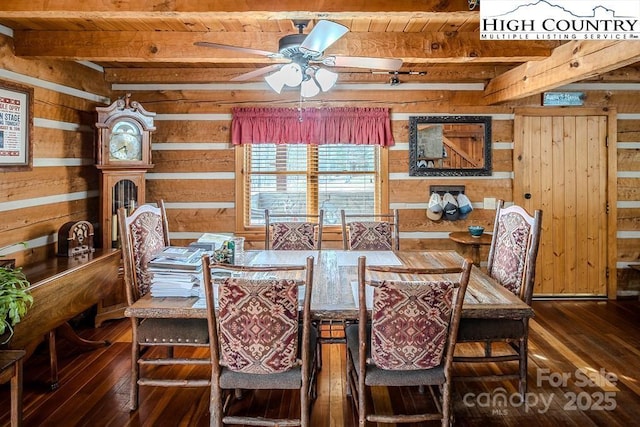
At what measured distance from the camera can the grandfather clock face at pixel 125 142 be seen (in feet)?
12.6

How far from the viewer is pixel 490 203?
4.55 m

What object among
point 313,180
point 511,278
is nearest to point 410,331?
point 511,278

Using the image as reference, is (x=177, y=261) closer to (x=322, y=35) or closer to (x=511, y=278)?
(x=322, y=35)

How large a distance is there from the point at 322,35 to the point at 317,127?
240 centimetres

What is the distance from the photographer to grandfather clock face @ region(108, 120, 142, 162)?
151 inches

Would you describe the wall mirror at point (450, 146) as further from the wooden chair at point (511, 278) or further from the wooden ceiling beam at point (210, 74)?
the wooden chair at point (511, 278)

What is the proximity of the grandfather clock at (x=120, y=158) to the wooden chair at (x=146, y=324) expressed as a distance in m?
1.15

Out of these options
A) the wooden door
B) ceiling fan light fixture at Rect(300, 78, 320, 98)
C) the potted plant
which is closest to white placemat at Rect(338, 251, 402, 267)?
ceiling fan light fixture at Rect(300, 78, 320, 98)

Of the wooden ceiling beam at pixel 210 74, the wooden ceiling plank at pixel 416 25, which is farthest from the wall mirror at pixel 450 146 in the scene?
the wooden ceiling plank at pixel 416 25

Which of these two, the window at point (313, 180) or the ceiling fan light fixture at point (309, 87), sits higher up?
the ceiling fan light fixture at point (309, 87)

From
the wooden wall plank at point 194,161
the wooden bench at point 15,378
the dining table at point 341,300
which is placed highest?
the wooden wall plank at point 194,161

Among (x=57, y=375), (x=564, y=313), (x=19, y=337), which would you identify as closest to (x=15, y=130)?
(x=19, y=337)

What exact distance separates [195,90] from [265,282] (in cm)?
331

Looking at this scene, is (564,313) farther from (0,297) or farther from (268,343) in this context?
(0,297)
